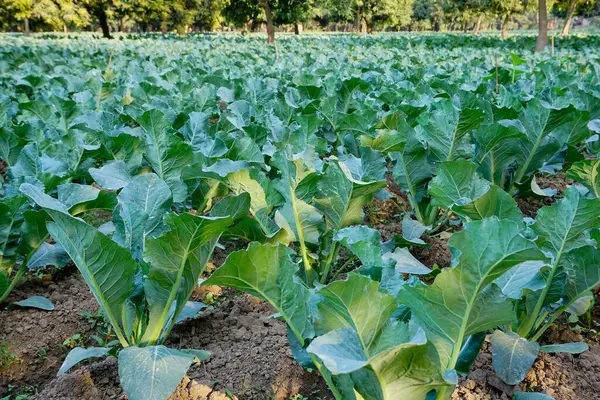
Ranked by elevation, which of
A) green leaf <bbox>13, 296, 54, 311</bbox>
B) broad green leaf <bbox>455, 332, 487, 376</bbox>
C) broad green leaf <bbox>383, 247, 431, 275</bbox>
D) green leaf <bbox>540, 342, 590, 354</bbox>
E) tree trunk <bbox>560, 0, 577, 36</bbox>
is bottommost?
green leaf <bbox>13, 296, 54, 311</bbox>

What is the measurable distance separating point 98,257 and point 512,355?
1.51m

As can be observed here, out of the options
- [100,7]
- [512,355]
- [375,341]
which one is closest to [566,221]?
[512,355]

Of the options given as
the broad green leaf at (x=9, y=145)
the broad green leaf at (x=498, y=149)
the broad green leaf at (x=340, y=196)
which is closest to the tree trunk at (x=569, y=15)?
the broad green leaf at (x=498, y=149)

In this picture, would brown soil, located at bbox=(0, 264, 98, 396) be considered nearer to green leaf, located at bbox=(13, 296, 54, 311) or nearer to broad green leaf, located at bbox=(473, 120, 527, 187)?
green leaf, located at bbox=(13, 296, 54, 311)

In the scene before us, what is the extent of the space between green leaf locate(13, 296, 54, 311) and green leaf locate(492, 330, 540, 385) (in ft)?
6.59

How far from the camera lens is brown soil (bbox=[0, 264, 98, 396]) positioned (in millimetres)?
2160

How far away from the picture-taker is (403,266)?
6.66ft

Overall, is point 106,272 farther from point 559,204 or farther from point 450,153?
point 450,153

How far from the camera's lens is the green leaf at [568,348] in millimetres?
1914

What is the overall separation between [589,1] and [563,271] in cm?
3824

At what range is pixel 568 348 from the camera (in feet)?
6.38

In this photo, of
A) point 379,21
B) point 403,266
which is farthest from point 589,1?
point 403,266

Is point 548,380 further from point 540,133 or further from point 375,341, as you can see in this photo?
point 540,133

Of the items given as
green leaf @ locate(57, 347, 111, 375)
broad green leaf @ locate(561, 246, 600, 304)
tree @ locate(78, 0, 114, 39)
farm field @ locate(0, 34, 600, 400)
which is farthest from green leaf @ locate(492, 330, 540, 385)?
tree @ locate(78, 0, 114, 39)
